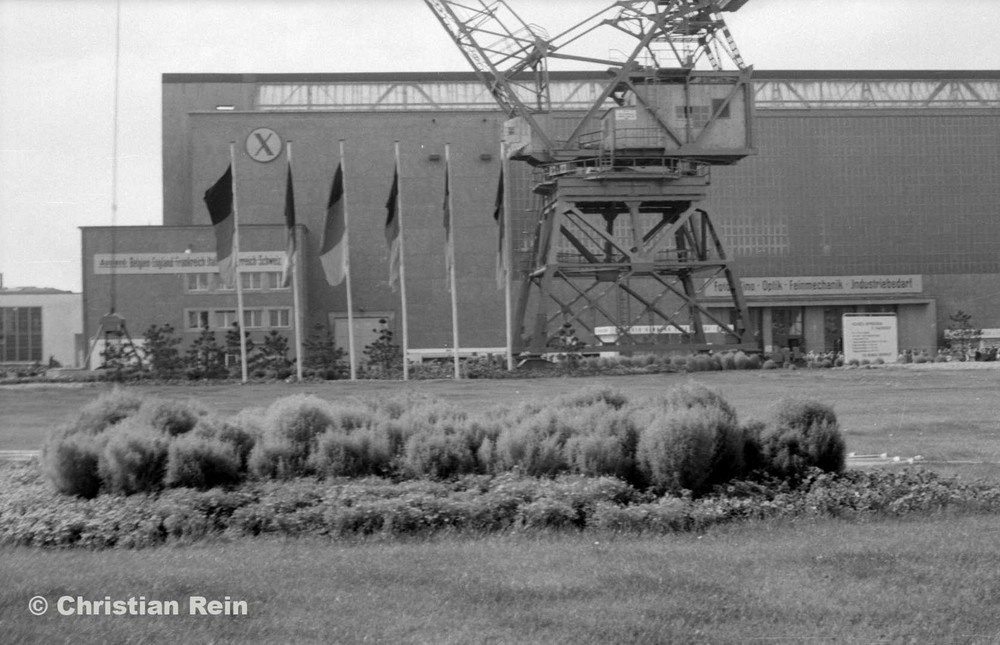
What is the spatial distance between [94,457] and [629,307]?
5164 centimetres

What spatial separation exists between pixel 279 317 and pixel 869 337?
26.9m

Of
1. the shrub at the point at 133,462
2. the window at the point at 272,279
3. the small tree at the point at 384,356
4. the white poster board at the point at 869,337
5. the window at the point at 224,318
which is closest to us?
the shrub at the point at 133,462

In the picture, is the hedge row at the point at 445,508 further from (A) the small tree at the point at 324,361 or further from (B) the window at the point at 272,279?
(B) the window at the point at 272,279

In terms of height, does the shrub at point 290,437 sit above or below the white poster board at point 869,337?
below

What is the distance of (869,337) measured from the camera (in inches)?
1876

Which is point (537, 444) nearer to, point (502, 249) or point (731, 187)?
point (502, 249)

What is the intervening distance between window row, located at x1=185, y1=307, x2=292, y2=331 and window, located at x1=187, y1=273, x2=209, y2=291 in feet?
3.71

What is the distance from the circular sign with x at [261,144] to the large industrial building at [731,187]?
89mm

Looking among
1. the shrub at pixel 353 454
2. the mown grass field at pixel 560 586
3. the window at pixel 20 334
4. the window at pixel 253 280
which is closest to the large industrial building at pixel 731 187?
the window at pixel 253 280

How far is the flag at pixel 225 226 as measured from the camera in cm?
3666

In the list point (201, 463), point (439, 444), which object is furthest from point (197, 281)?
point (439, 444)

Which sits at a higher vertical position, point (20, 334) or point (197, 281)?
point (197, 281)

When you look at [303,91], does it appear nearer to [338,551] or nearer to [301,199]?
[301,199]

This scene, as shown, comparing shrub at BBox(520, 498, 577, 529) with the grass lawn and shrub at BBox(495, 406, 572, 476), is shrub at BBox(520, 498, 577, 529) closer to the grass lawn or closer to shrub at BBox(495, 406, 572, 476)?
the grass lawn
